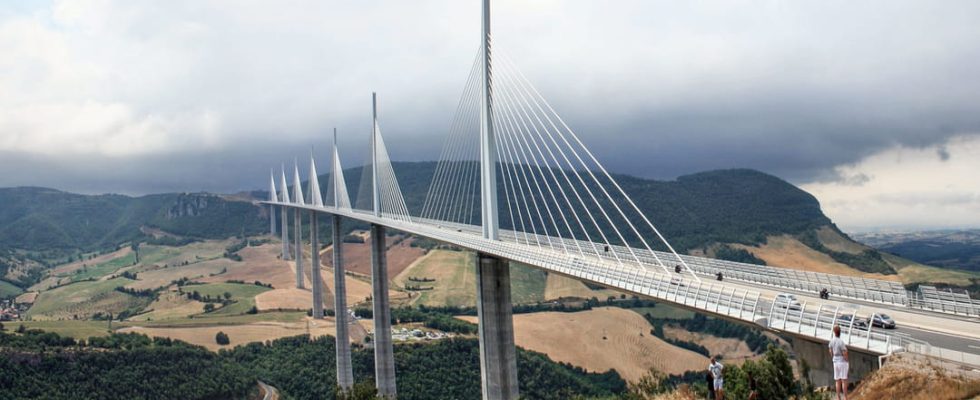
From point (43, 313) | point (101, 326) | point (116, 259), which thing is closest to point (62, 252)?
point (116, 259)

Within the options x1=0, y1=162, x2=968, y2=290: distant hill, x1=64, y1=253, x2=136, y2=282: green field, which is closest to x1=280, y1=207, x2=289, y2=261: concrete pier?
x1=0, y1=162, x2=968, y2=290: distant hill

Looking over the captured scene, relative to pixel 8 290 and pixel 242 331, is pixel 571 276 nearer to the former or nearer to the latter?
pixel 242 331

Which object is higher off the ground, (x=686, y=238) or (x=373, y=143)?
(x=373, y=143)

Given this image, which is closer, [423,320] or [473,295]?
[423,320]

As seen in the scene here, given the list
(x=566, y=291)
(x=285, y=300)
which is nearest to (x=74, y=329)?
(x=285, y=300)

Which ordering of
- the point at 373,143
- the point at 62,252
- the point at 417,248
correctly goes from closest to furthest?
the point at 373,143 < the point at 417,248 < the point at 62,252

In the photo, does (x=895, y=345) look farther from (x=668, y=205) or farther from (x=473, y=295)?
(x=668, y=205)

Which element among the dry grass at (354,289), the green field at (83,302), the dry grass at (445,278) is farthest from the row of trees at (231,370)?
the green field at (83,302)

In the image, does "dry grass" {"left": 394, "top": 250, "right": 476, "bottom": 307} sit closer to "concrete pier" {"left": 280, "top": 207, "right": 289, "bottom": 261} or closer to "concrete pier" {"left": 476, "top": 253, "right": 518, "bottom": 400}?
"concrete pier" {"left": 280, "top": 207, "right": 289, "bottom": 261}
